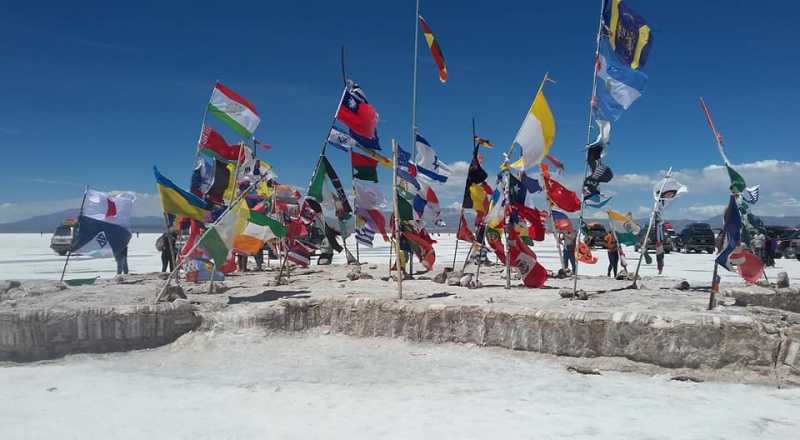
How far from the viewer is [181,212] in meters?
11.1

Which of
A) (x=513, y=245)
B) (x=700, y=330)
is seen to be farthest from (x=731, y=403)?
(x=513, y=245)

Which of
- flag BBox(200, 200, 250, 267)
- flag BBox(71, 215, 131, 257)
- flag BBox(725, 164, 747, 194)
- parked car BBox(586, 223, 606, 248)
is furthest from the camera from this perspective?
parked car BBox(586, 223, 606, 248)

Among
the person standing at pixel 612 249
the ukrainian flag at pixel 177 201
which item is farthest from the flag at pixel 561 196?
the ukrainian flag at pixel 177 201

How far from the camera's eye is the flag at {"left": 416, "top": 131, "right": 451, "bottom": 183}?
15609mm

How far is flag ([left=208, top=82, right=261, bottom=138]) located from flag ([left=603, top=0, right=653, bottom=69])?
8278 mm

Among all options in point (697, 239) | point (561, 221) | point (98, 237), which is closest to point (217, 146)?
point (98, 237)

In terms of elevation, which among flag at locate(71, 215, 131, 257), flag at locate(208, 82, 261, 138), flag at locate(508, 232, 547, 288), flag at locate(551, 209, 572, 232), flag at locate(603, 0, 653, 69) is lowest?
flag at locate(508, 232, 547, 288)

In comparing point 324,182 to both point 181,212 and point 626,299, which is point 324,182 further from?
point 626,299

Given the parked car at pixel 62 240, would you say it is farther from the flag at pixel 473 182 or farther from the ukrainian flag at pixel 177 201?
the flag at pixel 473 182

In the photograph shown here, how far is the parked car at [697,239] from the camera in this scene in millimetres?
39719

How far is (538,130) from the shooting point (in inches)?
442

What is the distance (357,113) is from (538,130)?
4.46 metres

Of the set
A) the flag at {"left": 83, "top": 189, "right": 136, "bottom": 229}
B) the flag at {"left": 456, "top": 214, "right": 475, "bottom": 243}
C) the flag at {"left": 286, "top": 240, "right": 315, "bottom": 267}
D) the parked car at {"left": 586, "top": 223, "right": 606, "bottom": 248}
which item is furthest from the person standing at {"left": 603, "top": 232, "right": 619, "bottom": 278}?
the flag at {"left": 83, "top": 189, "right": 136, "bottom": 229}

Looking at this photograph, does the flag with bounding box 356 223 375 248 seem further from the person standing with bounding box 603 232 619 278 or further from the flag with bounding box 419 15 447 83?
the person standing with bounding box 603 232 619 278
